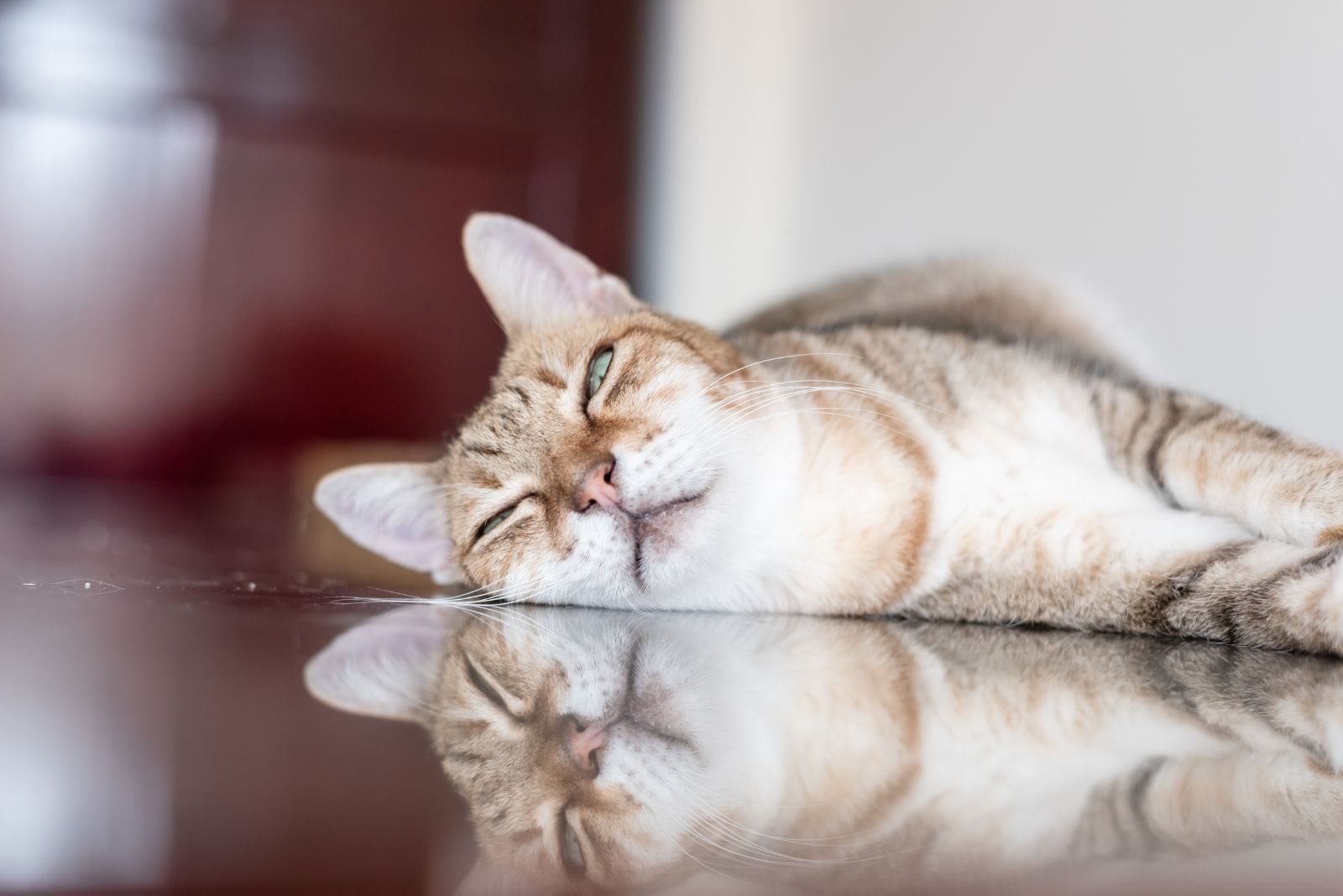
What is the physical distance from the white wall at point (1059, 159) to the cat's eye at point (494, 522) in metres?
1.65

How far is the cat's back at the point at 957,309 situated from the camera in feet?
7.69

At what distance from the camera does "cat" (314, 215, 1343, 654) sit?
5.20ft

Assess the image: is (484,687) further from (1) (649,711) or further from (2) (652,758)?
(2) (652,758)

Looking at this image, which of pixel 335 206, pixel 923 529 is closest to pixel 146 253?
pixel 335 206

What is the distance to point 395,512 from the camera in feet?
6.77

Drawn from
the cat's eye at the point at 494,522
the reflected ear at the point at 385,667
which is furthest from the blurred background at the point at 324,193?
the reflected ear at the point at 385,667

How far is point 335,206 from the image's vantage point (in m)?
6.17

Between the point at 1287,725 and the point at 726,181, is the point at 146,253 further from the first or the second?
the point at 1287,725

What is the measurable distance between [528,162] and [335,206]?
1128 mm

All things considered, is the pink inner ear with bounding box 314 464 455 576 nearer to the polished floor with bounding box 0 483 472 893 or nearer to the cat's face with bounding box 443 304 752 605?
the cat's face with bounding box 443 304 752 605

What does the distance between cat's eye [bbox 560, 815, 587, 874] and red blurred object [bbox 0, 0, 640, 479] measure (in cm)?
545

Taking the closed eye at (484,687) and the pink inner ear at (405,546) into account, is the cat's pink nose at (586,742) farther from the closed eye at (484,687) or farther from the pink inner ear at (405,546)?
the pink inner ear at (405,546)

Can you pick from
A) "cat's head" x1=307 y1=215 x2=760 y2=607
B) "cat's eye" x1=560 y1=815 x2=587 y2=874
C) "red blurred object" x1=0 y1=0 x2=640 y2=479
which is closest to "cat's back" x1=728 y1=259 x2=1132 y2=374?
"cat's head" x1=307 y1=215 x2=760 y2=607

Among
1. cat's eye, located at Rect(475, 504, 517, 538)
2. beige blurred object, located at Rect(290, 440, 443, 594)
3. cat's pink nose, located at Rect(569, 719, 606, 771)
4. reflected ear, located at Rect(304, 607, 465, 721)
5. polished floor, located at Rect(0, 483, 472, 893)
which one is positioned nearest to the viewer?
polished floor, located at Rect(0, 483, 472, 893)
